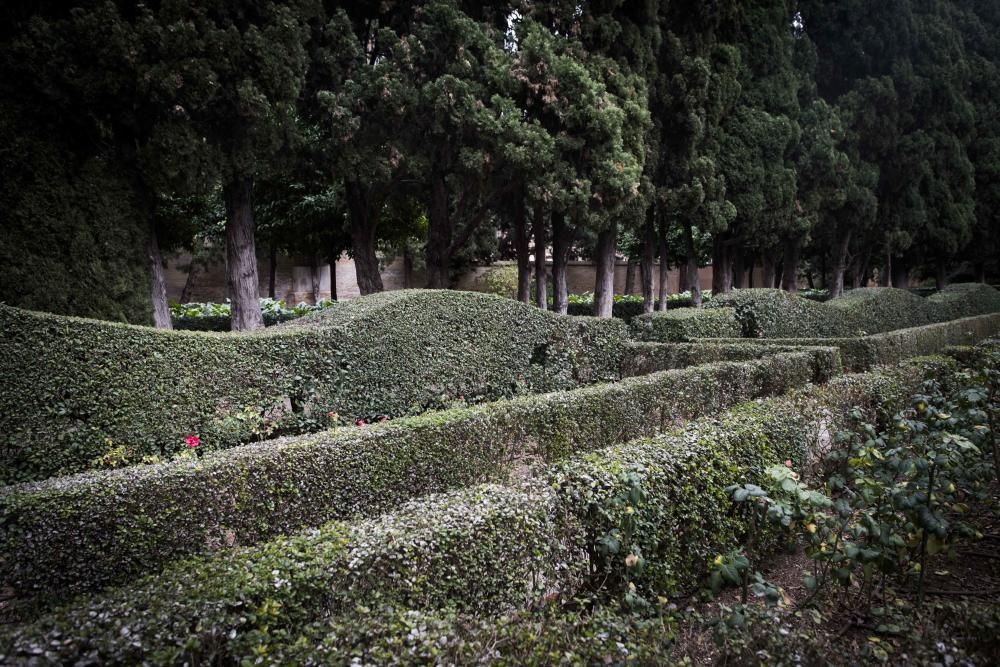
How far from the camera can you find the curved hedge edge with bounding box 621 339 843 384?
7.99 meters

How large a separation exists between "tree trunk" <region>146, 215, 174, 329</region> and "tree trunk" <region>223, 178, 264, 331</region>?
119cm

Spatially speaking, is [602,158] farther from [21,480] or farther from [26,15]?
[21,480]

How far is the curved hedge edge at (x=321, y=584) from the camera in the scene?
2.04m

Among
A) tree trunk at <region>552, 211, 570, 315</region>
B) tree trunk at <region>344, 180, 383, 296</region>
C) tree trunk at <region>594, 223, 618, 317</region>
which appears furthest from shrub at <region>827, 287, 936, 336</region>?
tree trunk at <region>344, 180, 383, 296</region>

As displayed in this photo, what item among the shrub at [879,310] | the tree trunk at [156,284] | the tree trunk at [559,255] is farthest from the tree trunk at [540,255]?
the tree trunk at [156,284]

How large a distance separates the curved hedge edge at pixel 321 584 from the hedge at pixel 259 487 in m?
0.73

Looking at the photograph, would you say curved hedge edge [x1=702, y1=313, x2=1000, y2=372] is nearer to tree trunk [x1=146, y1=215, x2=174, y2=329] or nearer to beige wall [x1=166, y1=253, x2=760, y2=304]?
tree trunk [x1=146, y1=215, x2=174, y2=329]

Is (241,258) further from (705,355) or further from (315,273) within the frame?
(315,273)

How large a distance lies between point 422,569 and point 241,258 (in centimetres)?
955

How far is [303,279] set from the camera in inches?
1247

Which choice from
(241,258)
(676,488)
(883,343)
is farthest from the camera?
(241,258)

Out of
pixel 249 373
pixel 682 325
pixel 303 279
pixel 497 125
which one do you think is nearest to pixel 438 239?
pixel 497 125

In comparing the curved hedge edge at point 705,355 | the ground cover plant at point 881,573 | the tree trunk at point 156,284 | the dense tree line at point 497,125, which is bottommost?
the ground cover plant at point 881,573

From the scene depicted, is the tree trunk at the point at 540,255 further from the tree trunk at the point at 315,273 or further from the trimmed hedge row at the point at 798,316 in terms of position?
the tree trunk at the point at 315,273
